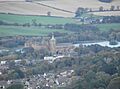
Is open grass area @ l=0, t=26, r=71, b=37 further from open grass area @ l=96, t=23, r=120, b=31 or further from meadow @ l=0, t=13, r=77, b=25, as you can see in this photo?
open grass area @ l=96, t=23, r=120, b=31

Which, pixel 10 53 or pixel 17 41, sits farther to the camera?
pixel 17 41

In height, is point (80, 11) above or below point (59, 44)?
above

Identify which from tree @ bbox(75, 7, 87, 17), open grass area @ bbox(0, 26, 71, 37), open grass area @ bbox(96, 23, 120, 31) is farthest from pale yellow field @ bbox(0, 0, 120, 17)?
open grass area @ bbox(0, 26, 71, 37)

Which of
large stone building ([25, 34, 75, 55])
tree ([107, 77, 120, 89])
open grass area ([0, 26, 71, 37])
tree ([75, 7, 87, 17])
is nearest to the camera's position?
tree ([107, 77, 120, 89])

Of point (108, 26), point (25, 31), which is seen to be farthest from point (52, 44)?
point (108, 26)

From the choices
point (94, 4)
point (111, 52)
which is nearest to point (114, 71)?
point (111, 52)

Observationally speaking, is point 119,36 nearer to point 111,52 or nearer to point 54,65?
point 111,52

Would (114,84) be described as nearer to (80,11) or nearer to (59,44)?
(59,44)

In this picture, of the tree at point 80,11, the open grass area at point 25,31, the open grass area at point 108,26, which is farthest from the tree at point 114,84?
the tree at point 80,11
